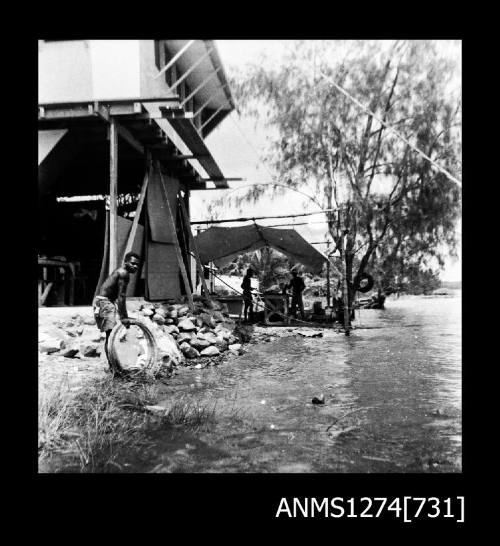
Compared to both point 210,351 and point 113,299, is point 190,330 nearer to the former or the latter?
point 210,351

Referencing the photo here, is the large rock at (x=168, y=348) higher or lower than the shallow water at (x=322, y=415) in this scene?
higher

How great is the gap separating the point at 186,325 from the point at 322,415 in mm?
4268

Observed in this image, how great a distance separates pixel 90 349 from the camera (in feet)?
20.4

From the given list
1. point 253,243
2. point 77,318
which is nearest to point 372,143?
point 253,243

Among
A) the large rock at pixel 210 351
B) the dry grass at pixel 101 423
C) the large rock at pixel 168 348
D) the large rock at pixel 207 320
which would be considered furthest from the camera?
the large rock at pixel 207 320

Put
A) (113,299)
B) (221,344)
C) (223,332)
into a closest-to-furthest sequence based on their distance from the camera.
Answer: (113,299) < (221,344) < (223,332)

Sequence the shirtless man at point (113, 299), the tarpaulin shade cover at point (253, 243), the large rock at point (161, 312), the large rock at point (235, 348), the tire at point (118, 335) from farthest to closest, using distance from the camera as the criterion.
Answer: the tarpaulin shade cover at point (253, 243)
the large rock at point (235, 348)
the large rock at point (161, 312)
the shirtless man at point (113, 299)
the tire at point (118, 335)

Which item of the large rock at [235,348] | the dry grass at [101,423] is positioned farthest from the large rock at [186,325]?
the dry grass at [101,423]

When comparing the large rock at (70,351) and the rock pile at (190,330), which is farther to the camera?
the rock pile at (190,330)

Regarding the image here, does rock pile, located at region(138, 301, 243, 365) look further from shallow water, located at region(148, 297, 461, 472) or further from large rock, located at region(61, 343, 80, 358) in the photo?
large rock, located at region(61, 343, 80, 358)

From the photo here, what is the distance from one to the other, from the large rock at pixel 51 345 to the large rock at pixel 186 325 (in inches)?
89.4

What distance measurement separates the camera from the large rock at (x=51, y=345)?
20.2ft

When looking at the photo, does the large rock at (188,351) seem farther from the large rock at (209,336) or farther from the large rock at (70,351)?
the large rock at (70,351)

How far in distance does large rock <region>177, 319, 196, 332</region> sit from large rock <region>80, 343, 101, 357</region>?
6.66ft
